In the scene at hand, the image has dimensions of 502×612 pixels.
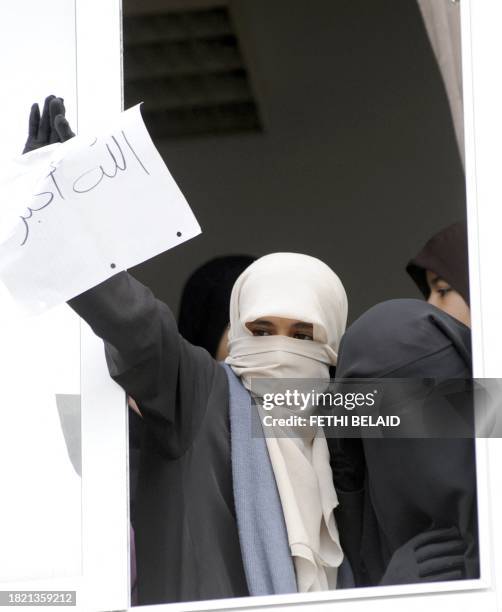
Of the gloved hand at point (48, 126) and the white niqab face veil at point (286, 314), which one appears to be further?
the white niqab face veil at point (286, 314)

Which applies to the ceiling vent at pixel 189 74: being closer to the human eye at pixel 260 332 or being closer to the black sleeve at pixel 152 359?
the human eye at pixel 260 332

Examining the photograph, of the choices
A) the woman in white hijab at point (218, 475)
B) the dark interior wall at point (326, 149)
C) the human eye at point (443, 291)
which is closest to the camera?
the woman in white hijab at point (218, 475)

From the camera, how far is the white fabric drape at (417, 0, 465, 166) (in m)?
2.30

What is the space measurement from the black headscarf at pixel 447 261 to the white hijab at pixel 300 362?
0.82ft

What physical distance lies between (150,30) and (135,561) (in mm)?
2217

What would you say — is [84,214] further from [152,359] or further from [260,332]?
[260,332]

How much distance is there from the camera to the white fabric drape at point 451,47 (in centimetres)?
230

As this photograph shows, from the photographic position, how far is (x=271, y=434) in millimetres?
2238

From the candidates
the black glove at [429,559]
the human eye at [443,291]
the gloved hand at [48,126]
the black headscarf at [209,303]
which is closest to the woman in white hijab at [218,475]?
the black glove at [429,559]

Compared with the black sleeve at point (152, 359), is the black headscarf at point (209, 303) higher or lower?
higher

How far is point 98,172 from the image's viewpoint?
1.99 metres

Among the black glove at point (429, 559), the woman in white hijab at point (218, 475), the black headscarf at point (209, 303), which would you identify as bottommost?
the black glove at point (429, 559)

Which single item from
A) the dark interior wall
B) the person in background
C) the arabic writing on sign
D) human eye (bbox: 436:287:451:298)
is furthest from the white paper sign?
the dark interior wall

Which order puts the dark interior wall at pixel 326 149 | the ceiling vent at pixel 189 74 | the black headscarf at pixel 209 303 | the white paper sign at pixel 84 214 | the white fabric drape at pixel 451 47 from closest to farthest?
1. the white paper sign at pixel 84 214
2. the white fabric drape at pixel 451 47
3. the black headscarf at pixel 209 303
4. the ceiling vent at pixel 189 74
5. the dark interior wall at pixel 326 149
